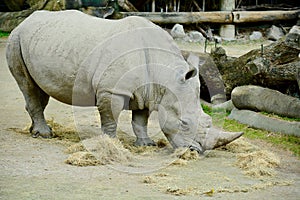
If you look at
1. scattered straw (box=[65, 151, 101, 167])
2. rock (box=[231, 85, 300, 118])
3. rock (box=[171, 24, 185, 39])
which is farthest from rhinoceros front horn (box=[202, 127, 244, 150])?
rock (box=[171, 24, 185, 39])

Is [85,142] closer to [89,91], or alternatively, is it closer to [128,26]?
[89,91]

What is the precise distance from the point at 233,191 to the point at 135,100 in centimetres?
170

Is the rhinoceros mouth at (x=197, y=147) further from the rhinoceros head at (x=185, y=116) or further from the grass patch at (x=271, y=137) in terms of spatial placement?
the grass patch at (x=271, y=137)

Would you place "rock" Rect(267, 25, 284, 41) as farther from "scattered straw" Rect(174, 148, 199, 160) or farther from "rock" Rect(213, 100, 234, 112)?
"scattered straw" Rect(174, 148, 199, 160)

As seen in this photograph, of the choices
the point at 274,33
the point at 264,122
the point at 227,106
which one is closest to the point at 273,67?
the point at 227,106

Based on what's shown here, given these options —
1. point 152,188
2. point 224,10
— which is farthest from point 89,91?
point 224,10

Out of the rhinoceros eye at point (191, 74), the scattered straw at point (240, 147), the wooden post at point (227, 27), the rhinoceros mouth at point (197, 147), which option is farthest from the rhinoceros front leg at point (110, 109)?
the wooden post at point (227, 27)

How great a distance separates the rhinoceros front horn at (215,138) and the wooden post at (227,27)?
1107 cm

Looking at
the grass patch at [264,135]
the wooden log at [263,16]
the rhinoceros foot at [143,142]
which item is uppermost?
the rhinoceros foot at [143,142]

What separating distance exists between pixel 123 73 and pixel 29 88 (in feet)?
5.23

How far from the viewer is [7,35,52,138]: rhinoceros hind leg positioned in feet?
24.4

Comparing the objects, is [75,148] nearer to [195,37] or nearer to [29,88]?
[29,88]

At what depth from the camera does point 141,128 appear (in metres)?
7.03

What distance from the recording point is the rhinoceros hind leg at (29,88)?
7434 millimetres
